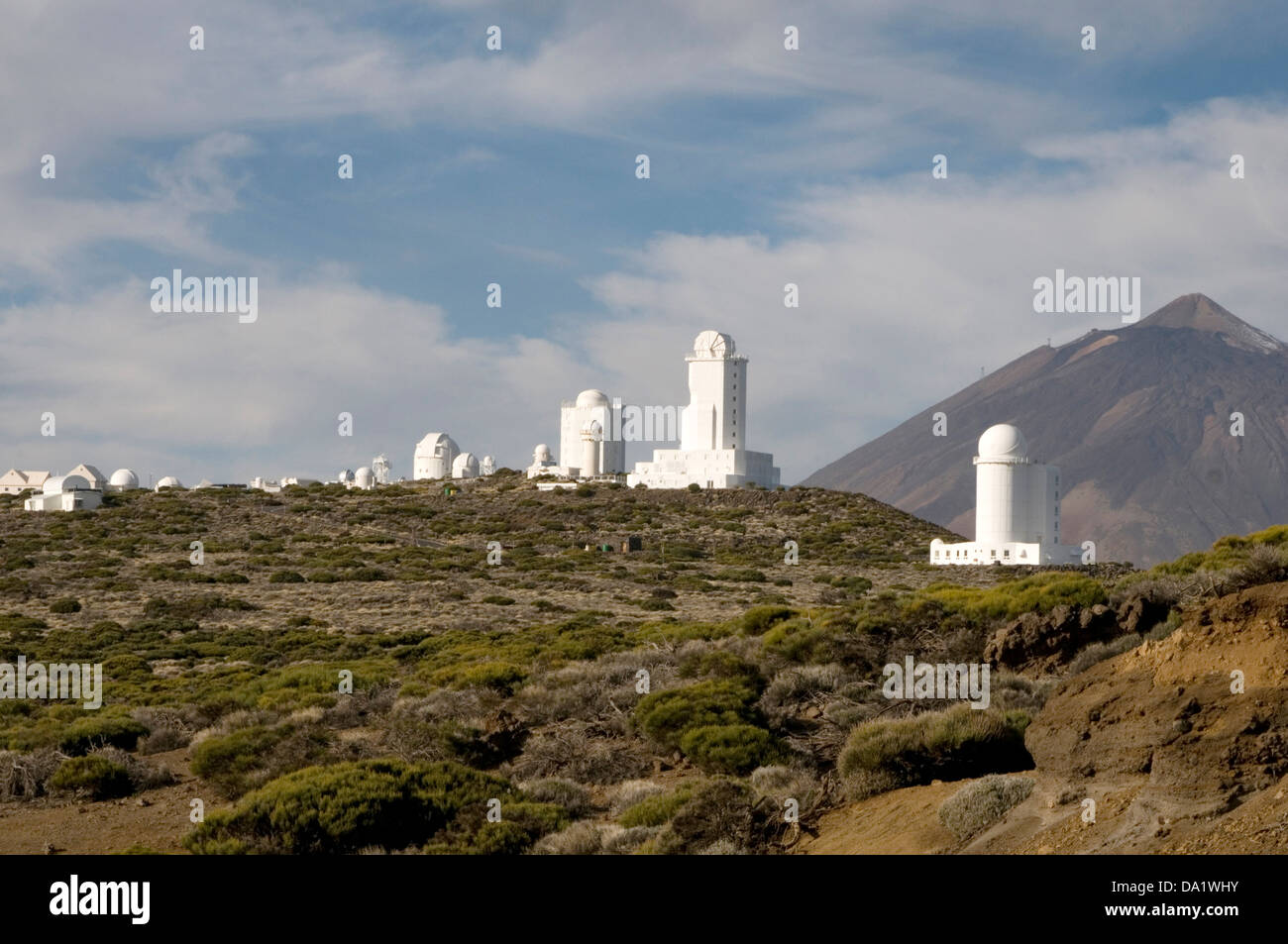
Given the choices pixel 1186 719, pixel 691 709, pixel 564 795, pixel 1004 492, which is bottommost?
pixel 564 795

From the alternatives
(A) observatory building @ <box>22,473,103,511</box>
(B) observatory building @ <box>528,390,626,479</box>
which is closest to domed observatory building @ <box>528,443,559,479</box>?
(B) observatory building @ <box>528,390,626,479</box>

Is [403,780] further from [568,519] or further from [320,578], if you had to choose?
[568,519]

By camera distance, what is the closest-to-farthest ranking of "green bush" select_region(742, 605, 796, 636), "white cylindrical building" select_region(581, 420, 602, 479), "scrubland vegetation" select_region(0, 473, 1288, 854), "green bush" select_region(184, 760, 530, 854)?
1. "green bush" select_region(184, 760, 530, 854)
2. "scrubland vegetation" select_region(0, 473, 1288, 854)
3. "green bush" select_region(742, 605, 796, 636)
4. "white cylindrical building" select_region(581, 420, 602, 479)

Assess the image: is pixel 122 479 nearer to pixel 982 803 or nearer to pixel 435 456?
pixel 435 456

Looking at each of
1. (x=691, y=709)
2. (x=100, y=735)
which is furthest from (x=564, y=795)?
(x=100, y=735)

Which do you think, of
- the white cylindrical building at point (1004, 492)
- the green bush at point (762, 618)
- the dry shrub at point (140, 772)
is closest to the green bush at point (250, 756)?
the dry shrub at point (140, 772)

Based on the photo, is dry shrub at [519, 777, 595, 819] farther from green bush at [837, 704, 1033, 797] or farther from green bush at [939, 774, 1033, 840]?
green bush at [939, 774, 1033, 840]

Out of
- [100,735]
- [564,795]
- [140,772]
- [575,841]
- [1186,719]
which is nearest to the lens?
[1186,719]

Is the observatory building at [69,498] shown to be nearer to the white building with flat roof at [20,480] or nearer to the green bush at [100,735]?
the white building with flat roof at [20,480]
